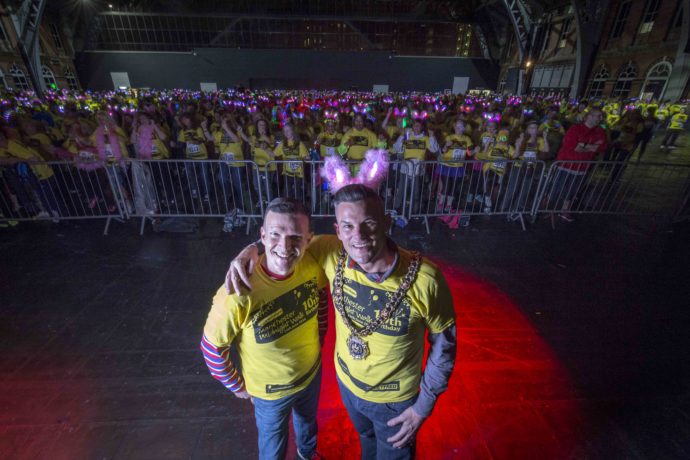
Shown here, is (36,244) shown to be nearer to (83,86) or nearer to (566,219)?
(566,219)

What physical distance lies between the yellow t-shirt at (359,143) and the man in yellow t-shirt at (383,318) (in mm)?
5324

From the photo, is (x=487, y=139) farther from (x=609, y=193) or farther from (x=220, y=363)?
(x=220, y=363)

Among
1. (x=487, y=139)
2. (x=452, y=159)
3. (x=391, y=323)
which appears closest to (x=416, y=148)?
(x=452, y=159)

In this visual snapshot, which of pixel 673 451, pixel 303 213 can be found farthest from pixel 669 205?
pixel 303 213

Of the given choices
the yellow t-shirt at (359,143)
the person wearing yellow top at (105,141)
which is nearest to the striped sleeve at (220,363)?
the yellow t-shirt at (359,143)

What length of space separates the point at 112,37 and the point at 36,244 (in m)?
41.7

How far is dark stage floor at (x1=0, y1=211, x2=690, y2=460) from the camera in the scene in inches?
107

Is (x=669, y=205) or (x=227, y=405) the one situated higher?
(x=669, y=205)

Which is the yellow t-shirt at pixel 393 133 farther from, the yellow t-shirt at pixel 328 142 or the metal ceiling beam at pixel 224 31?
the metal ceiling beam at pixel 224 31

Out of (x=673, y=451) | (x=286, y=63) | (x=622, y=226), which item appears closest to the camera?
(x=673, y=451)

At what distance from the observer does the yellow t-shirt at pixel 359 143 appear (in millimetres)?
7020

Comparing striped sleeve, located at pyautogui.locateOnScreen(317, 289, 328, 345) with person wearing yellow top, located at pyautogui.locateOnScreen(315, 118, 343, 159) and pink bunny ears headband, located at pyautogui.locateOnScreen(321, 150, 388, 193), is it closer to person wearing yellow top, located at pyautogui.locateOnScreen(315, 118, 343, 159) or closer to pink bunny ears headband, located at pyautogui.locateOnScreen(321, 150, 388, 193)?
pink bunny ears headband, located at pyautogui.locateOnScreen(321, 150, 388, 193)

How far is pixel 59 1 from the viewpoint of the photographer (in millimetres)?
31797

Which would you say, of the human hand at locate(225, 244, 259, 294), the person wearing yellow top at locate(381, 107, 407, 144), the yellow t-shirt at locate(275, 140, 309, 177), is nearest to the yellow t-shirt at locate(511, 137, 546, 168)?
the person wearing yellow top at locate(381, 107, 407, 144)
